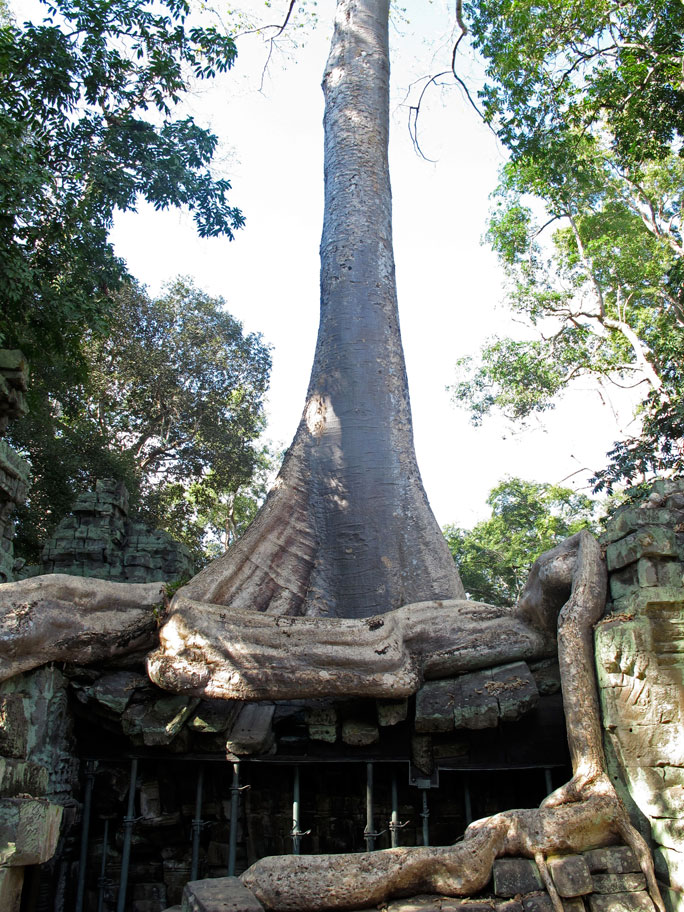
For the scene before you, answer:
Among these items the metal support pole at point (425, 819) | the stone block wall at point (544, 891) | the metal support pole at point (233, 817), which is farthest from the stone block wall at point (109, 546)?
the stone block wall at point (544, 891)

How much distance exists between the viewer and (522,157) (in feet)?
23.1

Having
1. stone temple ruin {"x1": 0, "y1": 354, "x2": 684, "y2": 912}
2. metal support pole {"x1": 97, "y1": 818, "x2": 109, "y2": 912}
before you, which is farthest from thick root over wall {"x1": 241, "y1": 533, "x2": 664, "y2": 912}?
metal support pole {"x1": 97, "y1": 818, "x2": 109, "y2": 912}

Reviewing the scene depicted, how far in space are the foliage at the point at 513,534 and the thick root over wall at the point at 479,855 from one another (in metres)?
10.1

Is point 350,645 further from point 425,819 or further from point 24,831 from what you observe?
point 24,831

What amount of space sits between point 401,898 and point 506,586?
1236 cm

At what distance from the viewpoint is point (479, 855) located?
2.55m

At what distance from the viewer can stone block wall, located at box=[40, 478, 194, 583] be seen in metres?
9.08

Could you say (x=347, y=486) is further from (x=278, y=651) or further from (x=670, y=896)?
(x=670, y=896)

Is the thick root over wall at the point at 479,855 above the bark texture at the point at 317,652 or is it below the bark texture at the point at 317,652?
below

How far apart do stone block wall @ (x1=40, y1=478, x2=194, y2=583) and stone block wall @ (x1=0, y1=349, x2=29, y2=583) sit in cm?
384

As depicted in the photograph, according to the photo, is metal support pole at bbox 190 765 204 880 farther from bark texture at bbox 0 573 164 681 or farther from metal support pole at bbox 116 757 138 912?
bark texture at bbox 0 573 164 681

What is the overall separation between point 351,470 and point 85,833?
247 cm

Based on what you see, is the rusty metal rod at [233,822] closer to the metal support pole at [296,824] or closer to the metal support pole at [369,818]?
the metal support pole at [296,824]

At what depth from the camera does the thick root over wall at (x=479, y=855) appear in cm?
245
